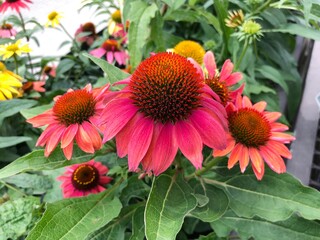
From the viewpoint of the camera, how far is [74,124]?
1.62ft

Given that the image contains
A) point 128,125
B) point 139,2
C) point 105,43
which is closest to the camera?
point 128,125

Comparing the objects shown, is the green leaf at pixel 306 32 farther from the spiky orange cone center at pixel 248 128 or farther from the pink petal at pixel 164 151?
the pink petal at pixel 164 151

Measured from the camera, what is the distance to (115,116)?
41 cm

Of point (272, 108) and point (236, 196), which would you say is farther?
point (272, 108)

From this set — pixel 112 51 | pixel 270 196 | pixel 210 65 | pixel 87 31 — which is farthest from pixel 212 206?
pixel 87 31

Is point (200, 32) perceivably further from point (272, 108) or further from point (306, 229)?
point (306, 229)

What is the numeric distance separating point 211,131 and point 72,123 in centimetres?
18

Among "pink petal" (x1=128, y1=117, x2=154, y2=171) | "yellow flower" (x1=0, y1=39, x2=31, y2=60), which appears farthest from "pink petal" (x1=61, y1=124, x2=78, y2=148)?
"yellow flower" (x1=0, y1=39, x2=31, y2=60)

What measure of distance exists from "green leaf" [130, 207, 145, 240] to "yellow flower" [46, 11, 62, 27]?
69 cm

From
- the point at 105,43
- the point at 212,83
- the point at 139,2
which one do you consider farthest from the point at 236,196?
the point at 105,43

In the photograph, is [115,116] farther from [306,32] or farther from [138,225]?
[306,32]

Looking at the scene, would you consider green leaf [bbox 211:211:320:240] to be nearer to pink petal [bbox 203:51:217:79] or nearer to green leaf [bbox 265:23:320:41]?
pink petal [bbox 203:51:217:79]

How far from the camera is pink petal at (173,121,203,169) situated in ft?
1.30

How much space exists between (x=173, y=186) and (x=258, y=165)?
0.11 metres
